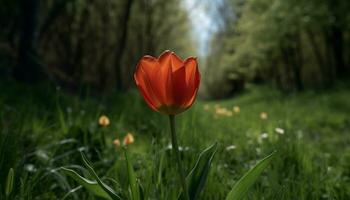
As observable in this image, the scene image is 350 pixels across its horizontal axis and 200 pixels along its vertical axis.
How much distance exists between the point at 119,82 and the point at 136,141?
744 centimetres

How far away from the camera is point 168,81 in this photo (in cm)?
108

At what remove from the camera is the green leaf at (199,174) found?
1193 mm

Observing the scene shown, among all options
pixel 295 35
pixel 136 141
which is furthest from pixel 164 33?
pixel 136 141

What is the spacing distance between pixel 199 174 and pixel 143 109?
372 cm

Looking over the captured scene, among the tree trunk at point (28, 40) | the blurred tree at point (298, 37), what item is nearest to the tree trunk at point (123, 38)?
the tree trunk at point (28, 40)

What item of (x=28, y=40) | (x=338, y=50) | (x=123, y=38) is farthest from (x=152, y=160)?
(x=338, y=50)

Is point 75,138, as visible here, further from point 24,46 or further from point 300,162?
point 24,46

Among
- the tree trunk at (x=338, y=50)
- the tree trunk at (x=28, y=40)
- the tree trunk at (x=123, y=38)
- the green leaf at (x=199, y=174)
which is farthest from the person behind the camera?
the tree trunk at (x=338, y=50)

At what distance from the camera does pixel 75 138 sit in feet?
7.97

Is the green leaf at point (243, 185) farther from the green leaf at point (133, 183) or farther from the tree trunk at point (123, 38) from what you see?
the tree trunk at point (123, 38)

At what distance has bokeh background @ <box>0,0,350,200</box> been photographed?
180cm

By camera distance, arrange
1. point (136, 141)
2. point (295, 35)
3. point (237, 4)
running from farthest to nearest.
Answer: point (237, 4) → point (295, 35) → point (136, 141)

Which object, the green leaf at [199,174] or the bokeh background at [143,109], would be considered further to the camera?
the bokeh background at [143,109]

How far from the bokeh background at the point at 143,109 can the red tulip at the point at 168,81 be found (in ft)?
1.12
